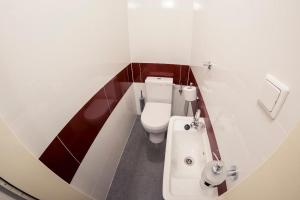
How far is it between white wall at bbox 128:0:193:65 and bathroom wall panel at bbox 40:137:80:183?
53.3 inches

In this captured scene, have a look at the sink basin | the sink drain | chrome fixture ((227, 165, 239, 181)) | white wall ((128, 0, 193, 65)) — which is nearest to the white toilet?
white wall ((128, 0, 193, 65))

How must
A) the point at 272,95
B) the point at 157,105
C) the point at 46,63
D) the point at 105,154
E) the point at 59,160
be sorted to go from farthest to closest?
the point at 157,105 < the point at 105,154 < the point at 59,160 < the point at 46,63 < the point at 272,95

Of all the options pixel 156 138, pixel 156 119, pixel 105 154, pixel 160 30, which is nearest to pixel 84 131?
pixel 105 154

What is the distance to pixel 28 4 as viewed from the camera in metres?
0.65

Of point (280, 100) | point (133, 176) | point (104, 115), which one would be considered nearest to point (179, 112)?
point (133, 176)

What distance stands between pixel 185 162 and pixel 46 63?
100cm

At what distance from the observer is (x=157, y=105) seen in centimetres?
195

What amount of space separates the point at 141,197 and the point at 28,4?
161 centimetres

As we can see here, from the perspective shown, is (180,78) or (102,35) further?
(180,78)

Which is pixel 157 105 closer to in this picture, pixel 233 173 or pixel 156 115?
pixel 156 115

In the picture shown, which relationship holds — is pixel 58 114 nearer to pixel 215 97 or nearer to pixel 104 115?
pixel 104 115

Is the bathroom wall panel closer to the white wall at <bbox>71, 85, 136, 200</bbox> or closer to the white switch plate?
the white wall at <bbox>71, 85, 136, 200</bbox>

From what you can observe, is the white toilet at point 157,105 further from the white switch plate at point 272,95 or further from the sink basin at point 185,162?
the white switch plate at point 272,95

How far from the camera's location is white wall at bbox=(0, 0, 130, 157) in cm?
60
